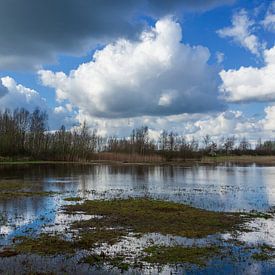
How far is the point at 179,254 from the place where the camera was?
12.5 metres

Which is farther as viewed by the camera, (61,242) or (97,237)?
(97,237)

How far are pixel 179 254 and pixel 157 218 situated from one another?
7.02m

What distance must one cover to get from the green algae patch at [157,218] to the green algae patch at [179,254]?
2.26m

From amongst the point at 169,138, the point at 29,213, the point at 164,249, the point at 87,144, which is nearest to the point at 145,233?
the point at 164,249

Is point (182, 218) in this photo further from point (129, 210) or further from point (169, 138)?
point (169, 138)

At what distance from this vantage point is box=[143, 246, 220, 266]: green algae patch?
38.5ft

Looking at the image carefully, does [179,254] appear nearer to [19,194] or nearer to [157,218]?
[157,218]

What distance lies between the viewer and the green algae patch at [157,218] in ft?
55.2

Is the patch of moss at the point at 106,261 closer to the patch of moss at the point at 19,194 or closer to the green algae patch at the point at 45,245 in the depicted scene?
the green algae patch at the point at 45,245

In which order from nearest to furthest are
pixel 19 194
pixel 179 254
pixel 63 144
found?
1. pixel 179 254
2. pixel 19 194
3. pixel 63 144

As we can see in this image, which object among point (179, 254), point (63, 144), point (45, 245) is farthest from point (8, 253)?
point (63, 144)

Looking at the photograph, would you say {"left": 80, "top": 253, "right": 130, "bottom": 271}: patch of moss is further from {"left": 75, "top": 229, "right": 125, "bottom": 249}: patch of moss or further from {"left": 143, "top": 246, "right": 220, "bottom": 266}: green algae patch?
{"left": 75, "top": 229, "right": 125, "bottom": 249}: patch of moss

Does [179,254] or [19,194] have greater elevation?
[19,194]

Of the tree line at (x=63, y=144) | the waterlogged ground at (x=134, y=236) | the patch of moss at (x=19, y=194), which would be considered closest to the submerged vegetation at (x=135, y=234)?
the waterlogged ground at (x=134, y=236)
